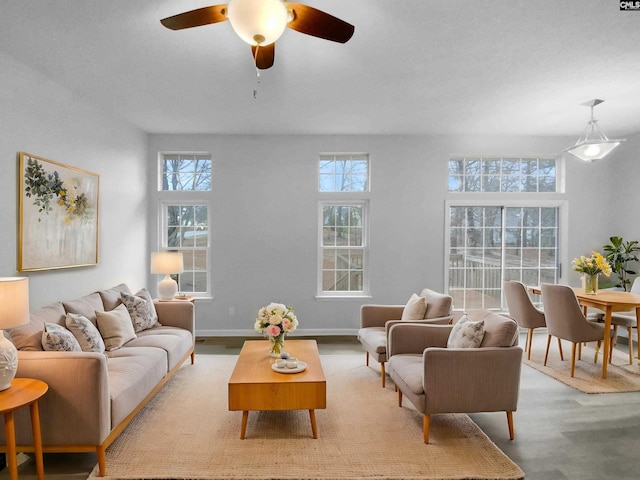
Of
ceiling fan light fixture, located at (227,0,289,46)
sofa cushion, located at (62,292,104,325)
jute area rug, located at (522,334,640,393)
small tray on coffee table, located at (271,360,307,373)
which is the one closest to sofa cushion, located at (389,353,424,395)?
small tray on coffee table, located at (271,360,307,373)

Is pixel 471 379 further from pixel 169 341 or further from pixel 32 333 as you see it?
pixel 32 333

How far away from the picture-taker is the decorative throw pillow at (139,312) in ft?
13.6

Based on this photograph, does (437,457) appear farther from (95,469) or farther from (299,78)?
(299,78)

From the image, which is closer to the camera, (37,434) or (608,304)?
(37,434)

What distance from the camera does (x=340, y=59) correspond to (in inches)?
131

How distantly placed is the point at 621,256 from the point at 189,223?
6141 millimetres

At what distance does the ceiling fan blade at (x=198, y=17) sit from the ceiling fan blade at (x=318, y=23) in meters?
0.34

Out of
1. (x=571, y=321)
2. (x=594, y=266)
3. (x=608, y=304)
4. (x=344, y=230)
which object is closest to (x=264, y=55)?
(x=344, y=230)

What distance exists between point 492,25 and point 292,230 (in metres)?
3.69

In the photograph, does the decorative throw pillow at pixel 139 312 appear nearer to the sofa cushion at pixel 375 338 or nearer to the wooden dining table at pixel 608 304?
the sofa cushion at pixel 375 338

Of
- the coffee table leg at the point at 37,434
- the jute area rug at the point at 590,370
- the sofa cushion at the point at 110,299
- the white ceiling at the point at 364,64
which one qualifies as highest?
the white ceiling at the point at 364,64

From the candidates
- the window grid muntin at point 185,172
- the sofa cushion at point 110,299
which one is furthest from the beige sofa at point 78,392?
the window grid muntin at point 185,172

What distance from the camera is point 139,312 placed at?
4.18 meters

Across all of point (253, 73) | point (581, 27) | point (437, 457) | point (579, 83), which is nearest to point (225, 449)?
point (437, 457)
